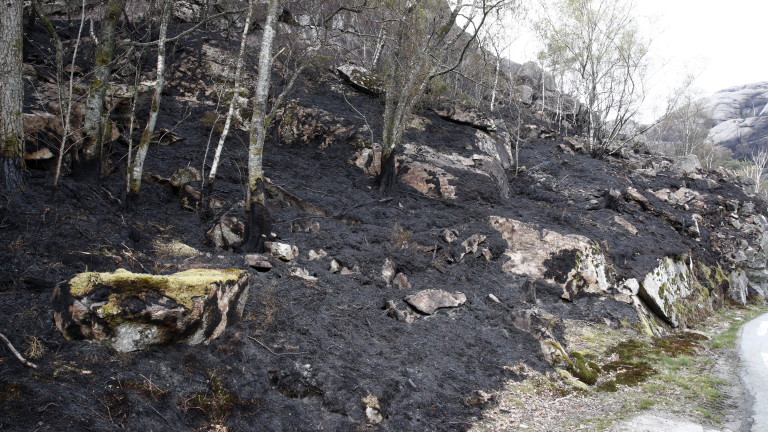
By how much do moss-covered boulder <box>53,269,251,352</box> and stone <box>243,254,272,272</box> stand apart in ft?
7.46

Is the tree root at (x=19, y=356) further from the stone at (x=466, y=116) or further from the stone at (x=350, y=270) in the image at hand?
the stone at (x=466, y=116)

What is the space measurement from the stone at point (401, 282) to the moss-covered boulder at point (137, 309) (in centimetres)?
431

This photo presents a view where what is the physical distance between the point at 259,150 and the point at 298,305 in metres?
3.20

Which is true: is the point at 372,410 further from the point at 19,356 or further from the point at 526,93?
the point at 526,93

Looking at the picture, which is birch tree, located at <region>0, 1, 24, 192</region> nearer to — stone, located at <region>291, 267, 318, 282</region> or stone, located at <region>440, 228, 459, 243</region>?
stone, located at <region>291, 267, 318, 282</region>

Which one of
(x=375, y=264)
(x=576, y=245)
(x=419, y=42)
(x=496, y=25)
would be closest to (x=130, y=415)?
(x=375, y=264)

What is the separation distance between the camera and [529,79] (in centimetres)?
4097

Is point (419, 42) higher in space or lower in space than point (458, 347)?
higher

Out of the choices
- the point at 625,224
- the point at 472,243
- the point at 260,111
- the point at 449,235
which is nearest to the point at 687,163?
the point at 625,224

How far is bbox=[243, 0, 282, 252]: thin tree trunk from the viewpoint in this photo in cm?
826

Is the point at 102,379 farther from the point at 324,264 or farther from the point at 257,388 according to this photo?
the point at 324,264

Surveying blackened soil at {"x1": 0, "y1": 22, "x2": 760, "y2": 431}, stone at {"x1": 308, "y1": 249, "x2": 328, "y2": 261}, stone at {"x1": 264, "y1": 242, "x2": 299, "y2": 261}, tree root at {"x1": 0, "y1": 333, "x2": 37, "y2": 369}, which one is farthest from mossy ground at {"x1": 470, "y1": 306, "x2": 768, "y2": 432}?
tree root at {"x1": 0, "y1": 333, "x2": 37, "y2": 369}

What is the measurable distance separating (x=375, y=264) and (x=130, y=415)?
19.5ft

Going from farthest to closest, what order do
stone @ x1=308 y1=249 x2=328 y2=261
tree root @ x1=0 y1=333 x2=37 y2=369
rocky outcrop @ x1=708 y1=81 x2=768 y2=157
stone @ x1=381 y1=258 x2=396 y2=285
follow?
rocky outcrop @ x1=708 y1=81 x2=768 y2=157
stone @ x1=381 y1=258 x2=396 y2=285
stone @ x1=308 y1=249 x2=328 y2=261
tree root @ x1=0 y1=333 x2=37 y2=369
